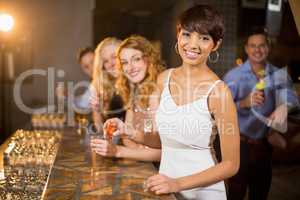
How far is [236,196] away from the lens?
1.94 m

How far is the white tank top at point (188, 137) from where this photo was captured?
4.49 feet

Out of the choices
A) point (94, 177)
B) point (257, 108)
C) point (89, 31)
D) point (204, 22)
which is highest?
point (89, 31)

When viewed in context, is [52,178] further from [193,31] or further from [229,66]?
[229,66]

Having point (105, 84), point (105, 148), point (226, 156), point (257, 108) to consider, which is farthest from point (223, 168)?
point (105, 84)

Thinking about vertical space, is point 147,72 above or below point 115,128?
above

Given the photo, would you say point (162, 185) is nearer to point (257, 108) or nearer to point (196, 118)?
point (196, 118)

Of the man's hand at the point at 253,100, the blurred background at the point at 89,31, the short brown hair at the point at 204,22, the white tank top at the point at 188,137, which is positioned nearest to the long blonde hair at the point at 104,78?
the blurred background at the point at 89,31

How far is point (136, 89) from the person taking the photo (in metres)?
1.99

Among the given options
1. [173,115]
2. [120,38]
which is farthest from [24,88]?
[173,115]

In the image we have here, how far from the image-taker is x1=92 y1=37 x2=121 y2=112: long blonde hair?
2.40m

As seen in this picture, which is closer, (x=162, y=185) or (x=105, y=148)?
(x=162, y=185)

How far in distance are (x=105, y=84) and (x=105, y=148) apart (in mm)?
871

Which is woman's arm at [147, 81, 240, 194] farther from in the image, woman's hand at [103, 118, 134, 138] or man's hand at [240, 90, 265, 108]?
man's hand at [240, 90, 265, 108]

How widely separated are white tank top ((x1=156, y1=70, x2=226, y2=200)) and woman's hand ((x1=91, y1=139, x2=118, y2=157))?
279 millimetres
